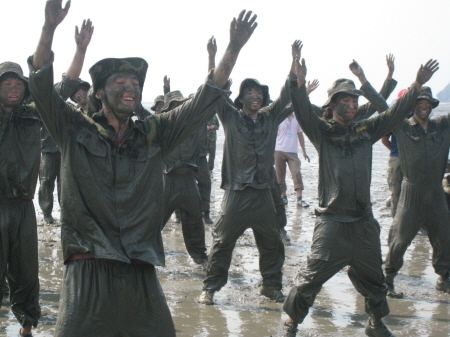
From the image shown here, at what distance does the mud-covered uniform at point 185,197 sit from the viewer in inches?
376

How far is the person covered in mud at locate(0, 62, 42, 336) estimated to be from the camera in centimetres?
642

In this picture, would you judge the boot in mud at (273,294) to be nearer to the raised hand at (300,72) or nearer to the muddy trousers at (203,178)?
the raised hand at (300,72)

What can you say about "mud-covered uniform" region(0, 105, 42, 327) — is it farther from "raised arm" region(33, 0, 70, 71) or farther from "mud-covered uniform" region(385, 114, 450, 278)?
"mud-covered uniform" region(385, 114, 450, 278)

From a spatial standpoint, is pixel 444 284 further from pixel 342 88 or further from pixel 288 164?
pixel 288 164

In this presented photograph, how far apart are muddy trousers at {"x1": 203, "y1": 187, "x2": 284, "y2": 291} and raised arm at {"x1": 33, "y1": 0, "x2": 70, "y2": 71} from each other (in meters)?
4.17

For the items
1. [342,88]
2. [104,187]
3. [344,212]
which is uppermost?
[342,88]

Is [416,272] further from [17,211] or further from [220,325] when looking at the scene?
[17,211]

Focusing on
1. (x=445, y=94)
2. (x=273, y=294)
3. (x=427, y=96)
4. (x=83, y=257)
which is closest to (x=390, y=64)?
(x=427, y=96)

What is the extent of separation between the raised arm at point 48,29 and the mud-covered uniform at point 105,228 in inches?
3.1

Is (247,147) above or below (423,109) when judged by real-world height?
below

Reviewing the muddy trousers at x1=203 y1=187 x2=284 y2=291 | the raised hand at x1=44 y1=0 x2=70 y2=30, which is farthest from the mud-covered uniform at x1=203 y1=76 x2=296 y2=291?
the raised hand at x1=44 y1=0 x2=70 y2=30

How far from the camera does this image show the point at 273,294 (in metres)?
8.09

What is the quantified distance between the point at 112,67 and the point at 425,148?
15.1 ft

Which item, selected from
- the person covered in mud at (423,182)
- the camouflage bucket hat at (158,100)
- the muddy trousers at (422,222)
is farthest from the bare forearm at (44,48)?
the camouflage bucket hat at (158,100)
